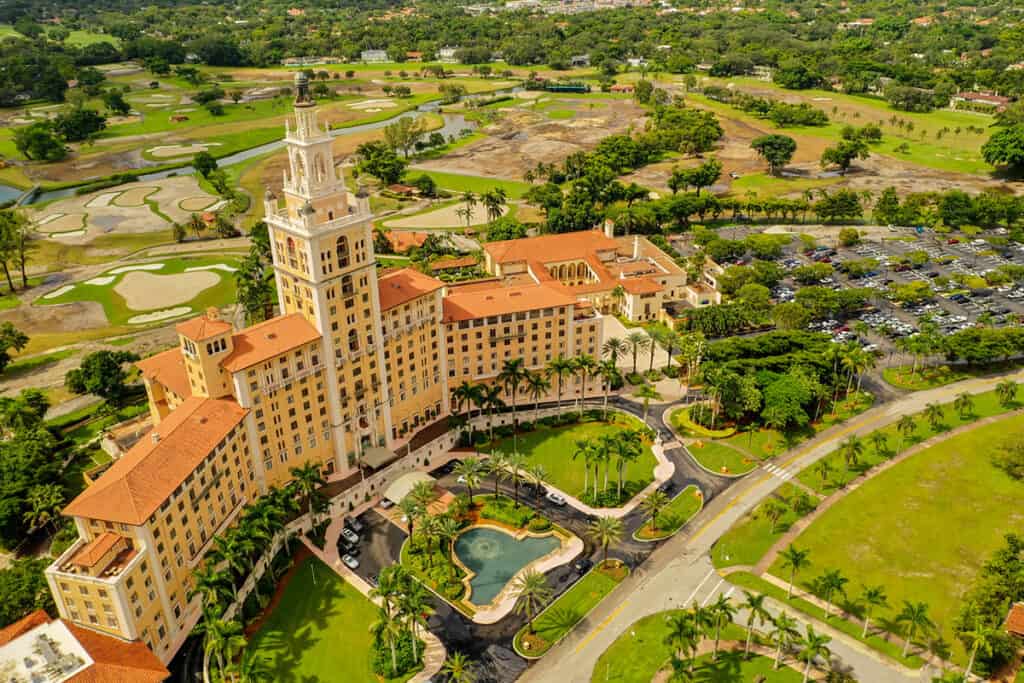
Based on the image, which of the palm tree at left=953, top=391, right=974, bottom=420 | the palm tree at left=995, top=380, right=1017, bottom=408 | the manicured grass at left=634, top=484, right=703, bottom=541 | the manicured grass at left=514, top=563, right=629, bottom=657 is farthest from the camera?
the palm tree at left=995, top=380, right=1017, bottom=408

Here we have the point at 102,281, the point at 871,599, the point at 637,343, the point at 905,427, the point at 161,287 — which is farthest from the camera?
the point at 102,281

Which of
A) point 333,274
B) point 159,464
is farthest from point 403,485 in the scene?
Answer: point 159,464

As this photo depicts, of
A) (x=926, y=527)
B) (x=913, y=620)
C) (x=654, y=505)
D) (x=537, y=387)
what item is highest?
(x=537, y=387)

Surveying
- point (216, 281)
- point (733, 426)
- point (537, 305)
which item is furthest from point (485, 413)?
point (216, 281)

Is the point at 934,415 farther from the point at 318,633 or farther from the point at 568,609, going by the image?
the point at 318,633

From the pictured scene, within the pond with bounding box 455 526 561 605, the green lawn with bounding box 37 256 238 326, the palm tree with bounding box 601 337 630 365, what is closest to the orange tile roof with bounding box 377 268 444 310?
the palm tree with bounding box 601 337 630 365

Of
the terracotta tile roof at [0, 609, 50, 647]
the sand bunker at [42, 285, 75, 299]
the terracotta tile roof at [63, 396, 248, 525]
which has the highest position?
the terracotta tile roof at [63, 396, 248, 525]

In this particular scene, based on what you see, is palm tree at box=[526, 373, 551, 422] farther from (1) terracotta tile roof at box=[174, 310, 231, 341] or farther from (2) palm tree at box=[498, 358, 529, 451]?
(1) terracotta tile roof at box=[174, 310, 231, 341]

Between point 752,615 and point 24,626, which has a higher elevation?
point 24,626
